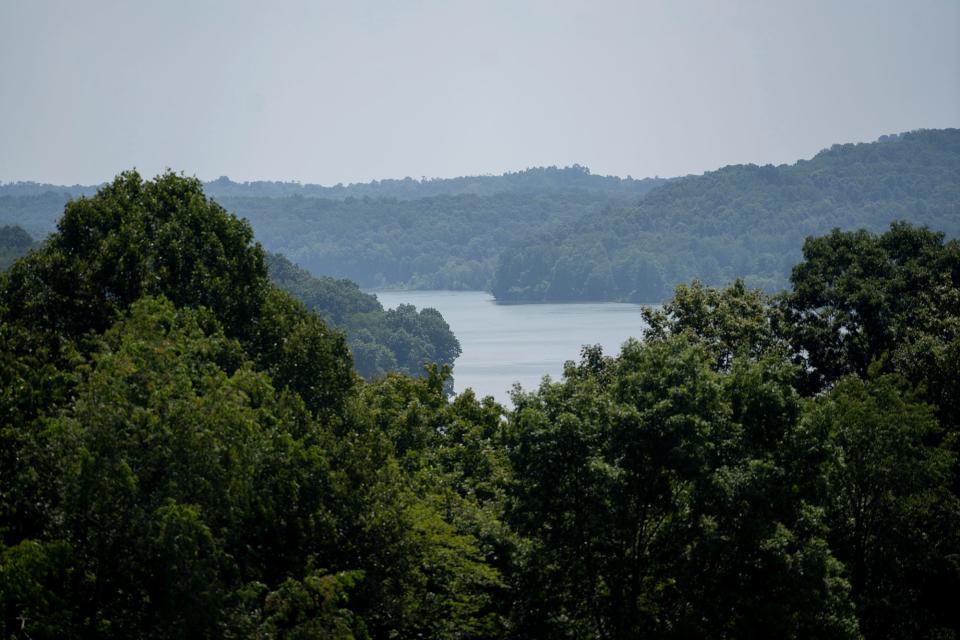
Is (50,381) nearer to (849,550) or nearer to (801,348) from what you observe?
(849,550)

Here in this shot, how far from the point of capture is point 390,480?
2148 cm

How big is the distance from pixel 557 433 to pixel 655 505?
2362mm

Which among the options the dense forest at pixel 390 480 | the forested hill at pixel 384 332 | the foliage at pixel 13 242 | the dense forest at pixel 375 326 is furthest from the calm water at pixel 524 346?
A: the dense forest at pixel 390 480

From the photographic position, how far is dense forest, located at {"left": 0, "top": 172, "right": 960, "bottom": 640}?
14977 mm

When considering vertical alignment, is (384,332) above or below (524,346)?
above

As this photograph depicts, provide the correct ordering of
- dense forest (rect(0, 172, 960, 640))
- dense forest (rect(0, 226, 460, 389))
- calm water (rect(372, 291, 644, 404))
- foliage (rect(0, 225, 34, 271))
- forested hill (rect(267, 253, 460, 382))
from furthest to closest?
foliage (rect(0, 225, 34, 271))
dense forest (rect(0, 226, 460, 389))
forested hill (rect(267, 253, 460, 382))
calm water (rect(372, 291, 644, 404))
dense forest (rect(0, 172, 960, 640))

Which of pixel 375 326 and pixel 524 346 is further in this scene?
pixel 524 346

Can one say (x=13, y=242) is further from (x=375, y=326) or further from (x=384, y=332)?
(x=384, y=332)

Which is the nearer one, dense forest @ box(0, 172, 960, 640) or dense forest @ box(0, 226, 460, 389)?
dense forest @ box(0, 172, 960, 640)

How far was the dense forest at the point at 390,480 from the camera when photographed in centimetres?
1498

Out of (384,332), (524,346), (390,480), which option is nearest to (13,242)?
(384,332)

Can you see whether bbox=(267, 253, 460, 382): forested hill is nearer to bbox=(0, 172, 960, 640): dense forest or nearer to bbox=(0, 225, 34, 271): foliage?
bbox=(0, 225, 34, 271): foliage

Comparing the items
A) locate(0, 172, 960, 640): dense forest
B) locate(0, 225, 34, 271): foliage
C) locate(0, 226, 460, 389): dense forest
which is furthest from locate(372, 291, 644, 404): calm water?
locate(0, 172, 960, 640): dense forest

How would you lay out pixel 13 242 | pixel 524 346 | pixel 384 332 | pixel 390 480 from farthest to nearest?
pixel 13 242 → pixel 524 346 → pixel 384 332 → pixel 390 480
